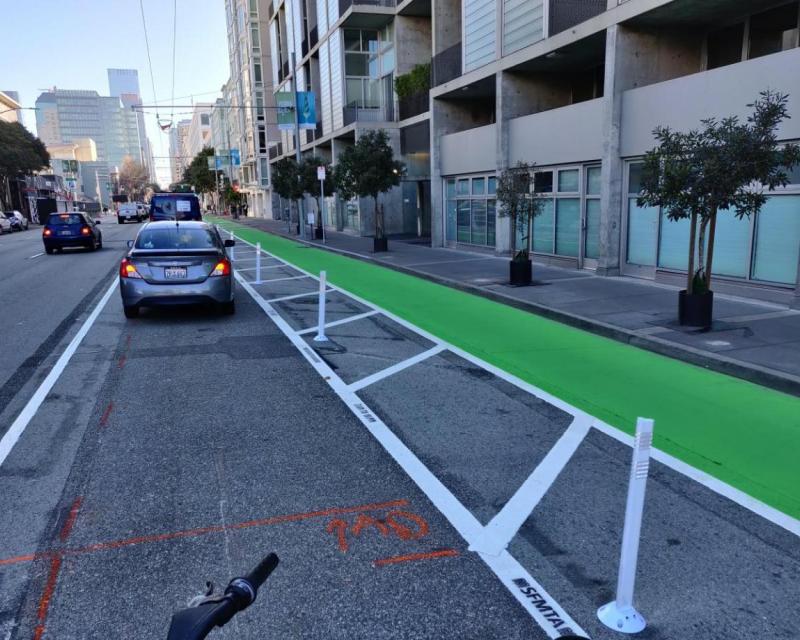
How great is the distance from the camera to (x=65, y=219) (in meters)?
26.1

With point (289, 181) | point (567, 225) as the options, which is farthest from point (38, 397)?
point (289, 181)

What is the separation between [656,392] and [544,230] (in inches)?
471

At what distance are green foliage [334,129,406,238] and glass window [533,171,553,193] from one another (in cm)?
680

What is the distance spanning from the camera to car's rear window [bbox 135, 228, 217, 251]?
10788mm

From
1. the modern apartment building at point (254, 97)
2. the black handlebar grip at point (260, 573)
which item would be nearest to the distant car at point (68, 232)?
the black handlebar grip at point (260, 573)

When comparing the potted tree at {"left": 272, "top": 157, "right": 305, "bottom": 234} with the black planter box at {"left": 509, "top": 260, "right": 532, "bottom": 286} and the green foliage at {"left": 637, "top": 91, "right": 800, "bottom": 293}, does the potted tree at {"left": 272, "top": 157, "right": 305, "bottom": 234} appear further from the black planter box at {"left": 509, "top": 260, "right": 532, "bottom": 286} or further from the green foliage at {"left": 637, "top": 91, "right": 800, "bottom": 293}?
the green foliage at {"left": 637, "top": 91, "right": 800, "bottom": 293}

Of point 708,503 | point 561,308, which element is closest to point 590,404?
point 708,503

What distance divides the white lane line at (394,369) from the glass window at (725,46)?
10.2m

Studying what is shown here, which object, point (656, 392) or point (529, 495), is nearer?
point (529, 495)

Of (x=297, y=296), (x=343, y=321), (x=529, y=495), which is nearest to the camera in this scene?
(x=529, y=495)

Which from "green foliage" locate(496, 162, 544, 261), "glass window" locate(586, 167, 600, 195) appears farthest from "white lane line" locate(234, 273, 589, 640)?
"glass window" locate(586, 167, 600, 195)

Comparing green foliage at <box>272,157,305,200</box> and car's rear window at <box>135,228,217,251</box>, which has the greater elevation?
green foliage at <box>272,157,305,200</box>

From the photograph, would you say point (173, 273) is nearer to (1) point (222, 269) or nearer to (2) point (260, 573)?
(1) point (222, 269)

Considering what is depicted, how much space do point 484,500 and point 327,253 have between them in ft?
71.5
